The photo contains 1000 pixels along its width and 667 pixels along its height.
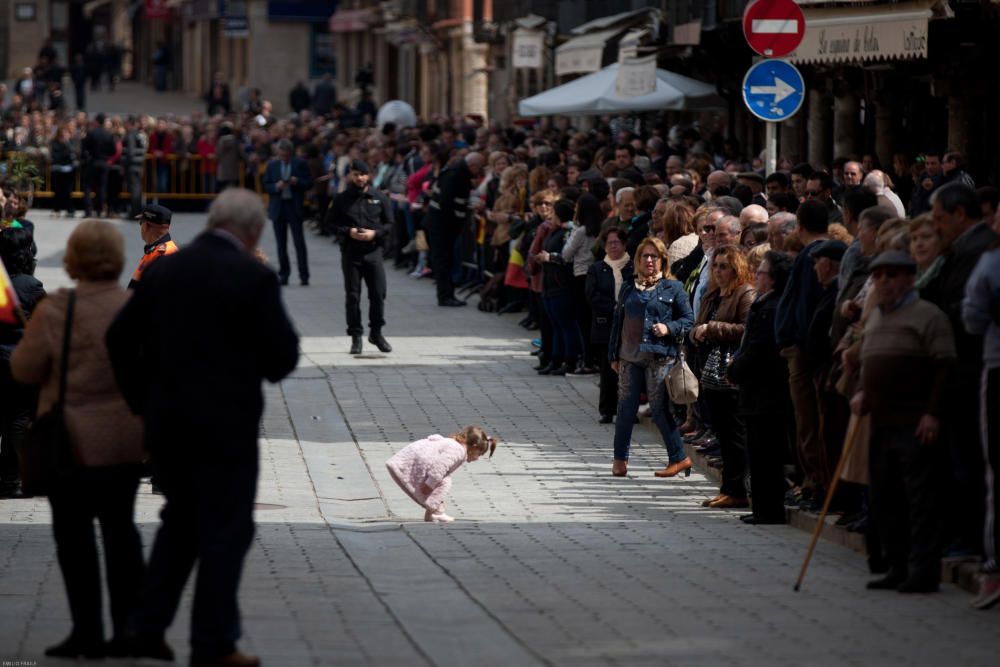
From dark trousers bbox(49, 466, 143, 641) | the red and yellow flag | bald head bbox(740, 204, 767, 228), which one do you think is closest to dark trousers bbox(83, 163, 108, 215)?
bald head bbox(740, 204, 767, 228)

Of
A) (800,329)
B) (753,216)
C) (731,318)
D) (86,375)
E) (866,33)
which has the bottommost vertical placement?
(731,318)

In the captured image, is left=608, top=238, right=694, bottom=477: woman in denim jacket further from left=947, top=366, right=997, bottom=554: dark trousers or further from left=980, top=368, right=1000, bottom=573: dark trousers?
left=980, top=368, right=1000, bottom=573: dark trousers

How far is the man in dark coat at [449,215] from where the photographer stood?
26625 mm

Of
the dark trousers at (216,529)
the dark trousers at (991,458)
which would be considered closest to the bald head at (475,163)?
the dark trousers at (991,458)

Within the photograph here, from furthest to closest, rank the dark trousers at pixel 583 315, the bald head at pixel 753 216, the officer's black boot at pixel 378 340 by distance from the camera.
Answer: the officer's black boot at pixel 378 340 < the dark trousers at pixel 583 315 < the bald head at pixel 753 216

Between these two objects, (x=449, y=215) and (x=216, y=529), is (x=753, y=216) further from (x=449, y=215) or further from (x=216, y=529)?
(x=449, y=215)

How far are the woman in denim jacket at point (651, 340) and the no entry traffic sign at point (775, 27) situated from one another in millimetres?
3812

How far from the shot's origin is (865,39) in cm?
2005

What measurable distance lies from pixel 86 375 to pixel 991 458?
378 cm

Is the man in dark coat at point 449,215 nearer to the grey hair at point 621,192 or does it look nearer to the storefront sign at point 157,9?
the grey hair at point 621,192

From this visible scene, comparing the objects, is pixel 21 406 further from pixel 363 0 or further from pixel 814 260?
pixel 363 0

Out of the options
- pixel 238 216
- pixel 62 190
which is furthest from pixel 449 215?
pixel 238 216

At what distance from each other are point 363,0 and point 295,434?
52888mm

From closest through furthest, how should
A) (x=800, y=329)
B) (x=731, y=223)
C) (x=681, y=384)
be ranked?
(x=800, y=329) < (x=731, y=223) < (x=681, y=384)
